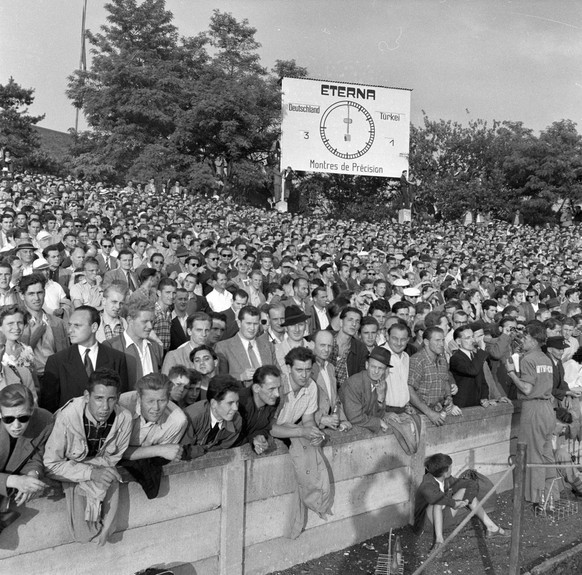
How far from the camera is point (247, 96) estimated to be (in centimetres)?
3806

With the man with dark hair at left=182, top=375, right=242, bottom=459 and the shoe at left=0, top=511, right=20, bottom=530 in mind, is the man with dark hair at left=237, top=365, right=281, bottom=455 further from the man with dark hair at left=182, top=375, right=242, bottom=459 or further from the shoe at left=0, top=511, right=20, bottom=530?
the shoe at left=0, top=511, right=20, bottom=530

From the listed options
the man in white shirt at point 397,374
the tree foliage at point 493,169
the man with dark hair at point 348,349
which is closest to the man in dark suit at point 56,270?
the man with dark hair at point 348,349

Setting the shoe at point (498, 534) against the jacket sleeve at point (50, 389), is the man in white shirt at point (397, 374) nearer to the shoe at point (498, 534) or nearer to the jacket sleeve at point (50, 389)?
the shoe at point (498, 534)

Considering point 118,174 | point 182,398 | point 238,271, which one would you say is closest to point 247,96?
point 118,174

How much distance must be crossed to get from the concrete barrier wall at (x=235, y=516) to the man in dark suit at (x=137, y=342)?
122 cm

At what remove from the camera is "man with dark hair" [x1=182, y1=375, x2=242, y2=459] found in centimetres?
525

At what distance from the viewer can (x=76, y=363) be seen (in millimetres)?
5527

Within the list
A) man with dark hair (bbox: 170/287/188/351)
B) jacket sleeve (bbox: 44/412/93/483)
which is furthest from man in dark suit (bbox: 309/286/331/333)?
jacket sleeve (bbox: 44/412/93/483)

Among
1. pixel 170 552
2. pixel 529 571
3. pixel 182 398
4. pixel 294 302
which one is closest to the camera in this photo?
pixel 170 552

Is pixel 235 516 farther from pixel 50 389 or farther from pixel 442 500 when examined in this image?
pixel 442 500

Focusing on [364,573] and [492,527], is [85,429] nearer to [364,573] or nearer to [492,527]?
[364,573]

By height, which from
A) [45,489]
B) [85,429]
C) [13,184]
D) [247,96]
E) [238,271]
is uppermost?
[247,96]

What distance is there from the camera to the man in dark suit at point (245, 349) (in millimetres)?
6703

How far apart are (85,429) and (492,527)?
4.29m
